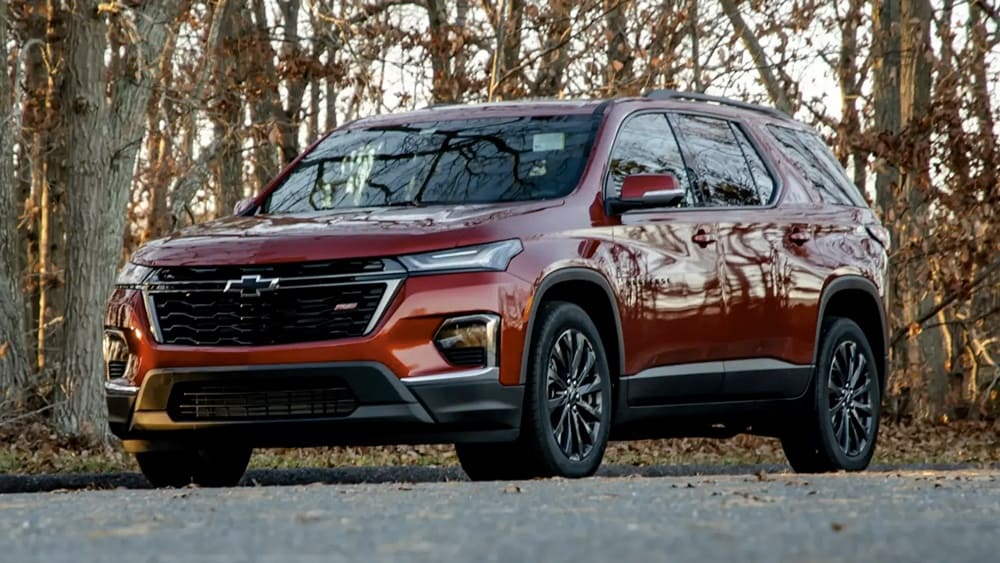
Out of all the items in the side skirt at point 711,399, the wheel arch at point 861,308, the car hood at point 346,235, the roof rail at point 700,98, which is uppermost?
the roof rail at point 700,98

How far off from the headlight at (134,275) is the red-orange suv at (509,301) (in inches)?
0.4

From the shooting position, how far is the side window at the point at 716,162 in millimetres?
10789

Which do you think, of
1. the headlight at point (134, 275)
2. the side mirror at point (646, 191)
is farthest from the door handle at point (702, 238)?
the headlight at point (134, 275)

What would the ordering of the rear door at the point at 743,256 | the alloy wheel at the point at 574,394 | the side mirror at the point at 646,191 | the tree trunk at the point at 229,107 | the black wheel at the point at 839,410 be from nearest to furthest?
the alloy wheel at the point at 574,394 < the side mirror at the point at 646,191 < the rear door at the point at 743,256 < the black wheel at the point at 839,410 < the tree trunk at the point at 229,107

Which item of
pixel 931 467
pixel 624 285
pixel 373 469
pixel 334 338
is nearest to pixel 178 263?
pixel 334 338

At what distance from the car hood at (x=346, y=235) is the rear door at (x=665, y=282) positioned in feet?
2.05

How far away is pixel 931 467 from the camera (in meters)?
13.4

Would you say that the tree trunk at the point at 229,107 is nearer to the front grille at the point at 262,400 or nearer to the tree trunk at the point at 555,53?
the tree trunk at the point at 555,53

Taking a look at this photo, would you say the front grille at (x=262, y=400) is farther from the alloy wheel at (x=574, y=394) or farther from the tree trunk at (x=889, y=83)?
the tree trunk at (x=889, y=83)

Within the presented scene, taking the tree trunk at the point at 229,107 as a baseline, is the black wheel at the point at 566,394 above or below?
below

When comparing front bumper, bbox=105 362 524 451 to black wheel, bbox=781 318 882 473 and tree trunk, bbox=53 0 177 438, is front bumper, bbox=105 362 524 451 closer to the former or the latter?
black wheel, bbox=781 318 882 473

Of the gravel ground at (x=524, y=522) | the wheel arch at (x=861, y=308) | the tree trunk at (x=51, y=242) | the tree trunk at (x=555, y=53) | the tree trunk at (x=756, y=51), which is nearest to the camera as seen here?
the gravel ground at (x=524, y=522)

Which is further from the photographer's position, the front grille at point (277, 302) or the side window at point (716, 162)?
the side window at point (716, 162)

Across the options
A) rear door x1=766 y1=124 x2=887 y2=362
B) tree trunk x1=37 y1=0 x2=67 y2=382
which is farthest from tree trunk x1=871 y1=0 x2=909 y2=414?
rear door x1=766 y1=124 x2=887 y2=362
